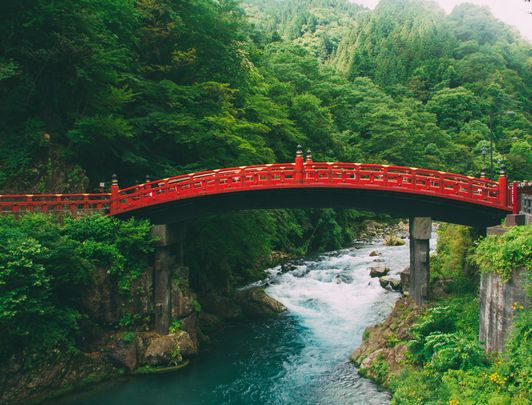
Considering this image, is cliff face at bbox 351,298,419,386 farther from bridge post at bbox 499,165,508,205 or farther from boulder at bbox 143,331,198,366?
boulder at bbox 143,331,198,366

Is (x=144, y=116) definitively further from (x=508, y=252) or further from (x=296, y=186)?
(x=508, y=252)

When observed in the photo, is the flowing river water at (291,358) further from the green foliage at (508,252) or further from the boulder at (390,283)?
the green foliage at (508,252)

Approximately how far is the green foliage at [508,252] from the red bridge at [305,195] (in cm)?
307

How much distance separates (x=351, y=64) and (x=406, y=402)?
89.0 metres

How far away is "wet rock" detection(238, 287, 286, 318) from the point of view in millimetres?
28484

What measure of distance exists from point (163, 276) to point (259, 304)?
777 centimetres

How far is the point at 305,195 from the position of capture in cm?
2317

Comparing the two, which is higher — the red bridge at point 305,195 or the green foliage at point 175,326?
the red bridge at point 305,195

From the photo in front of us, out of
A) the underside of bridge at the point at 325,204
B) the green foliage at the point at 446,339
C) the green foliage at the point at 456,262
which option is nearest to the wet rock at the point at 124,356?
the underside of bridge at the point at 325,204

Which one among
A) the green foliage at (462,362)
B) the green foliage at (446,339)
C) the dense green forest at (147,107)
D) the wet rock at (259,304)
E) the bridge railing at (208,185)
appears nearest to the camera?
the green foliage at (462,362)

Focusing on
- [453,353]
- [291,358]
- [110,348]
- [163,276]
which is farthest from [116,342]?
[453,353]

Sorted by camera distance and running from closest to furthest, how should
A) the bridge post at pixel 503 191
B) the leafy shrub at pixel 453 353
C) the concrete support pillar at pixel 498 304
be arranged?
the concrete support pillar at pixel 498 304, the leafy shrub at pixel 453 353, the bridge post at pixel 503 191

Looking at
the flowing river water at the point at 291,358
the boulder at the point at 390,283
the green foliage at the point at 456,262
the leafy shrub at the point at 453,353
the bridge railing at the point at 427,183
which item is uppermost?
the bridge railing at the point at 427,183

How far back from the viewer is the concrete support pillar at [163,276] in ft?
73.8
